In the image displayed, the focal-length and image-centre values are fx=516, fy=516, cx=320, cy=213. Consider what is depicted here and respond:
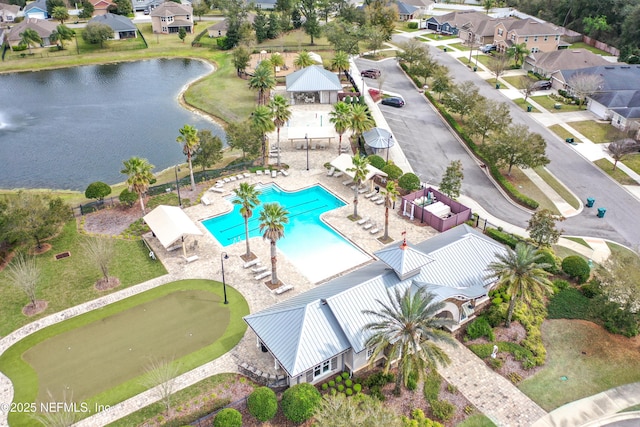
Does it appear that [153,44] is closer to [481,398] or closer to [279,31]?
[279,31]

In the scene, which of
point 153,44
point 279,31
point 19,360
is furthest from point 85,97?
point 19,360

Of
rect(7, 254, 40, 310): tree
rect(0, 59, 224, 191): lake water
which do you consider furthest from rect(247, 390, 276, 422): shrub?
rect(0, 59, 224, 191): lake water

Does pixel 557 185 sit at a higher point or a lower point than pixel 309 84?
lower

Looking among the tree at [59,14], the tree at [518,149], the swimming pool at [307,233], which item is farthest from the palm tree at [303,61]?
the tree at [59,14]

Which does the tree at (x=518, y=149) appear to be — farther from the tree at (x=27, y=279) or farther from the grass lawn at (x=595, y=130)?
the tree at (x=27, y=279)

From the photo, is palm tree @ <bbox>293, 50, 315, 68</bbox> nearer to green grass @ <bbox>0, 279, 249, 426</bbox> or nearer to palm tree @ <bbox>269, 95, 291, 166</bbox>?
palm tree @ <bbox>269, 95, 291, 166</bbox>

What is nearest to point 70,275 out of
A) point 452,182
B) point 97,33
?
point 452,182
